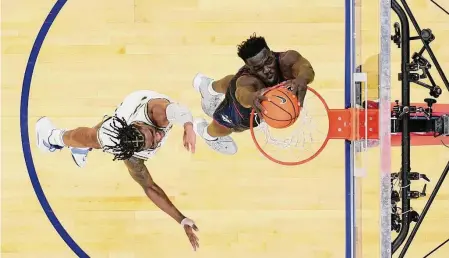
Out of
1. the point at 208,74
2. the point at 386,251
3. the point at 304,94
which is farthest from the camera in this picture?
the point at 208,74

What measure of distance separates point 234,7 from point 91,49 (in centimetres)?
81

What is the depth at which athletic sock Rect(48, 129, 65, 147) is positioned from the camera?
321cm

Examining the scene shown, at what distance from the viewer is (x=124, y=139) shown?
120 inches

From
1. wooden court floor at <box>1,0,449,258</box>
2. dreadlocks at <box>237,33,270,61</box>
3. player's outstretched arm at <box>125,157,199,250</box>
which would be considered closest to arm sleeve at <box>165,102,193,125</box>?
wooden court floor at <box>1,0,449,258</box>

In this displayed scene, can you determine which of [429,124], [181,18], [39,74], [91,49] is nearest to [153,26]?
[181,18]

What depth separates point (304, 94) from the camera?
2.69m

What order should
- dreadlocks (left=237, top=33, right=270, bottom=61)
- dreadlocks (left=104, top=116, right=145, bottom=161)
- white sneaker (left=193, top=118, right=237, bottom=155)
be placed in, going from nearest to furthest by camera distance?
1. dreadlocks (left=237, top=33, right=270, bottom=61)
2. dreadlocks (left=104, top=116, right=145, bottom=161)
3. white sneaker (left=193, top=118, right=237, bottom=155)

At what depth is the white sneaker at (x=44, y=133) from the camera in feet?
10.6

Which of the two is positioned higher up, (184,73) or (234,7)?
(234,7)

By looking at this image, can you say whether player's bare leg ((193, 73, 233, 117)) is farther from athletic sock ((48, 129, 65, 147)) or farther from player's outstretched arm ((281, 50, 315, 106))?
athletic sock ((48, 129, 65, 147))

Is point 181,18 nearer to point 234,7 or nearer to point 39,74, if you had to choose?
point 234,7

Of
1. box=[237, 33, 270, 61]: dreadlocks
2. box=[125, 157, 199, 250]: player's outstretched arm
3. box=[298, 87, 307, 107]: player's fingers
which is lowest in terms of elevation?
box=[125, 157, 199, 250]: player's outstretched arm

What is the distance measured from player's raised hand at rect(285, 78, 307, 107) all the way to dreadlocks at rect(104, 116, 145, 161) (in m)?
0.84

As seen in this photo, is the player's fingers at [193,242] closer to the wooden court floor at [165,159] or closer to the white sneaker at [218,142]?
the wooden court floor at [165,159]
